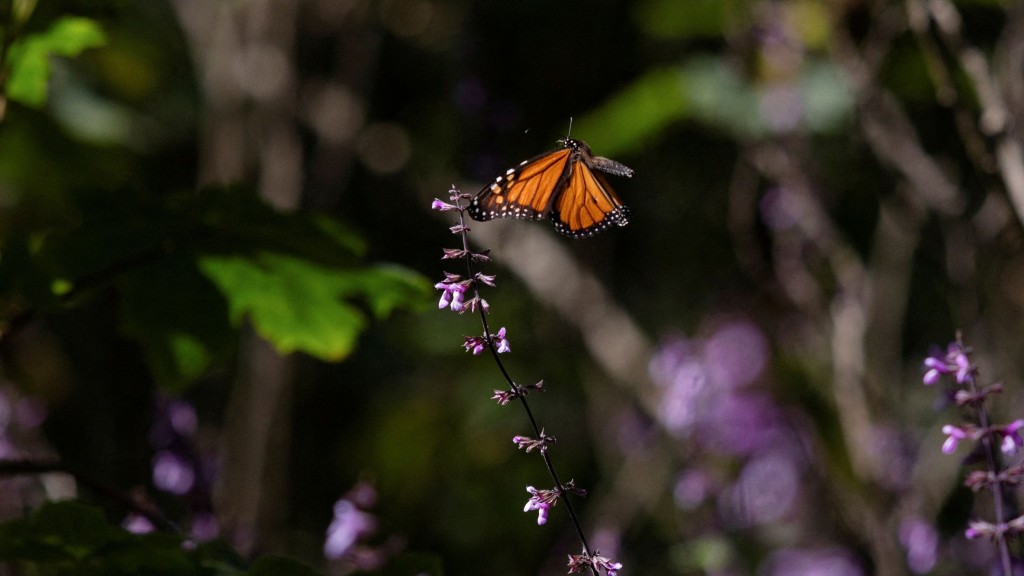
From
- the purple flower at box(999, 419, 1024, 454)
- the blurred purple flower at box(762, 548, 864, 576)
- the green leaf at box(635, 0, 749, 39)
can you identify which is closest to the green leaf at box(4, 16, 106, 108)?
the purple flower at box(999, 419, 1024, 454)

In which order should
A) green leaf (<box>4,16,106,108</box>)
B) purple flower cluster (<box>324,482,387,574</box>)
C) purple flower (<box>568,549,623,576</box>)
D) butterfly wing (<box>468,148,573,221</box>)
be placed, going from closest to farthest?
purple flower (<box>568,549,623,576</box>) → butterfly wing (<box>468,148,573,221</box>) → green leaf (<box>4,16,106,108</box>) → purple flower cluster (<box>324,482,387,574</box>)

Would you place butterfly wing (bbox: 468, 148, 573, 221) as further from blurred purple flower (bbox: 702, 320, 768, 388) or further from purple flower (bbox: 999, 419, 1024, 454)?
blurred purple flower (bbox: 702, 320, 768, 388)

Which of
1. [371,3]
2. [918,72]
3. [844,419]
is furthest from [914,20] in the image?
[371,3]

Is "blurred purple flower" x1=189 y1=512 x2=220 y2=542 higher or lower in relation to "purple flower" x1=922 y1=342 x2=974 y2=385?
higher

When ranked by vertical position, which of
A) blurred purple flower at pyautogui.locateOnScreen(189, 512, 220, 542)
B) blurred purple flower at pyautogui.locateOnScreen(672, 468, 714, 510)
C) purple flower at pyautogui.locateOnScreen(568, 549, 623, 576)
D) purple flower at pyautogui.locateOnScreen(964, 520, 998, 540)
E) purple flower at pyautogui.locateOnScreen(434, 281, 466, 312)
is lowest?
purple flower at pyautogui.locateOnScreen(568, 549, 623, 576)

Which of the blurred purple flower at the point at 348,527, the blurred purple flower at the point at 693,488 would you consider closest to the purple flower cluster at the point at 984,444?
the blurred purple flower at the point at 348,527

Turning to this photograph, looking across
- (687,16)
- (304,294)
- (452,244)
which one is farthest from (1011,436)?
(452,244)

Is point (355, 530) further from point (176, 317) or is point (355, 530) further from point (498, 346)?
point (498, 346)
